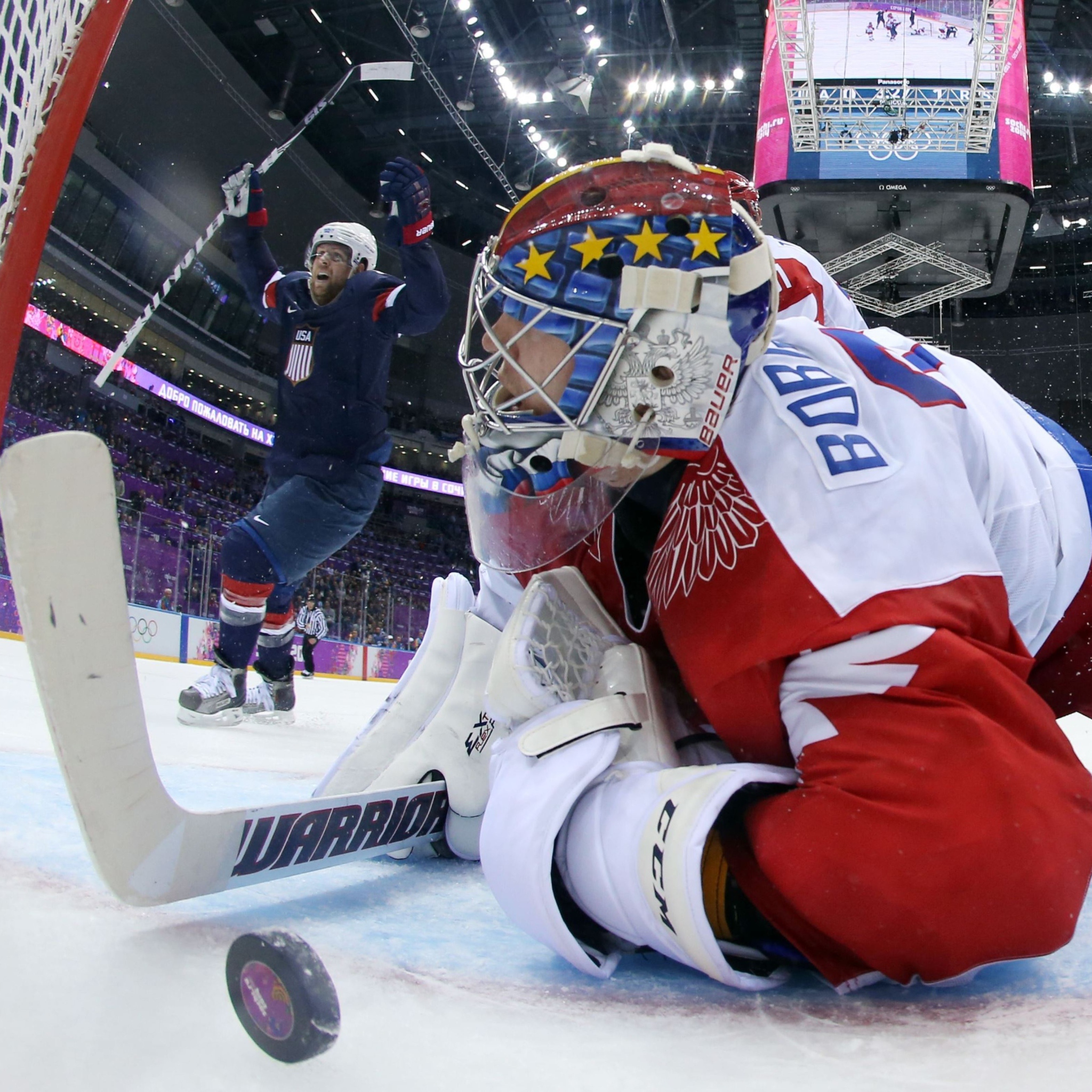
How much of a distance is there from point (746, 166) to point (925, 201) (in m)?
6.38

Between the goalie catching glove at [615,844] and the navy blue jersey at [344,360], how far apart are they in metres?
1.89

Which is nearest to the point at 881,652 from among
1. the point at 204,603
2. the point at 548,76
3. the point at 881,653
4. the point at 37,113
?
the point at 881,653

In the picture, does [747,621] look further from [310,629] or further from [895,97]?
[310,629]

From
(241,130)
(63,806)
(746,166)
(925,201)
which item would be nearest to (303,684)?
(63,806)

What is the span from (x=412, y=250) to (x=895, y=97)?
15.3ft

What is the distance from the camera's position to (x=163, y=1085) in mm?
394

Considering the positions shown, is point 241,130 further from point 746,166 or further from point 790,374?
point 790,374

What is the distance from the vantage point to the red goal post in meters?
0.70

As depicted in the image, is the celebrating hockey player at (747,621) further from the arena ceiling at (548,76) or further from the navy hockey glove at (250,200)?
the arena ceiling at (548,76)

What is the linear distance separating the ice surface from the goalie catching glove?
3 centimetres

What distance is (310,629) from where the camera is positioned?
7.57 meters

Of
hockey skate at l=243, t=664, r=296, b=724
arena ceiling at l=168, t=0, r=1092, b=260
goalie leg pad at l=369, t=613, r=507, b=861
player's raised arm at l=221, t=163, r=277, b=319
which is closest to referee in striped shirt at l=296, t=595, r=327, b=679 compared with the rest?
hockey skate at l=243, t=664, r=296, b=724

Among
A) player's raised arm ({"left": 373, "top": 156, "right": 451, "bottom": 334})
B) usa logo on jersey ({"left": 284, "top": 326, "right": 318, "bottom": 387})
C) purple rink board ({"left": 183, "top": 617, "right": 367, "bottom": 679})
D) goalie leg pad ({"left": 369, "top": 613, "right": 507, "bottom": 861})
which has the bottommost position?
purple rink board ({"left": 183, "top": 617, "right": 367, "bottom": 679})

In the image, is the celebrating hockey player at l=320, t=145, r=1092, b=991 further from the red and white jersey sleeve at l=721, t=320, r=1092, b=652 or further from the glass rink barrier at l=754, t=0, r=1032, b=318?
the glass rink barrier at l=754, t=0, r=1032, b=318
